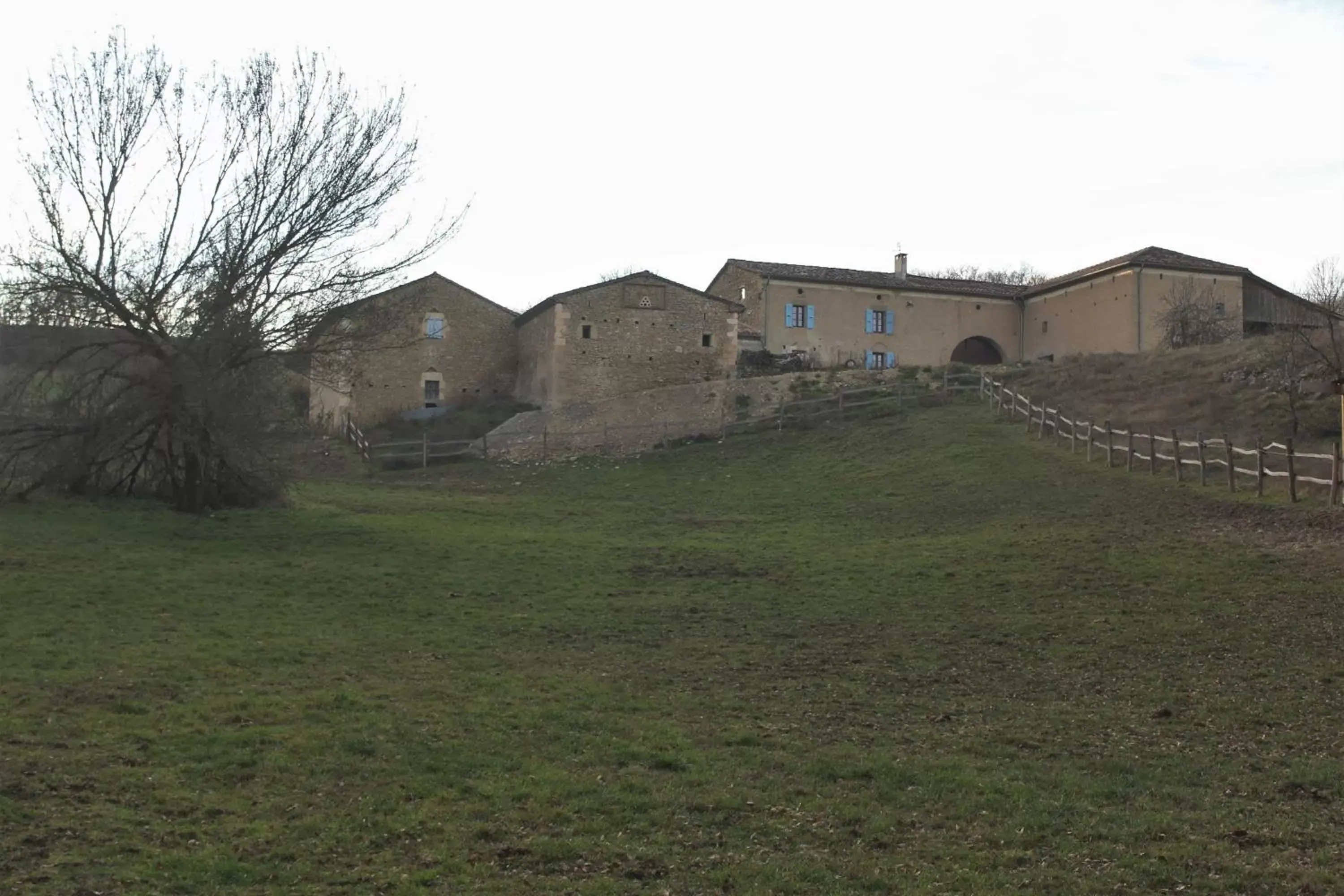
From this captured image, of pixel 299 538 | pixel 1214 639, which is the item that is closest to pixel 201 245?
pixel 299 538

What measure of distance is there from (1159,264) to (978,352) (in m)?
8.28

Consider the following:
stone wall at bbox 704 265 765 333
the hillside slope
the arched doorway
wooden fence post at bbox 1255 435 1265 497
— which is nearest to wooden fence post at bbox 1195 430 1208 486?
wooden fence post at bbox 1255 435 1265 497

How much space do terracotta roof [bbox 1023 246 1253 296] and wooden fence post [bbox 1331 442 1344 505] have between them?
26.8 metres

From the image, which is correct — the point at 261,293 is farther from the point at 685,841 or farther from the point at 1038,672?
the point at 685,841

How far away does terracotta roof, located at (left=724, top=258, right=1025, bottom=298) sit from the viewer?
4638cm

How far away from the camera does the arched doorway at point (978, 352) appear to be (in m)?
49.0

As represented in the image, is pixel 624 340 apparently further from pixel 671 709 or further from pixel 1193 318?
pixel 671 709

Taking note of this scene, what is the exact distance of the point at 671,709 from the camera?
9898 mm

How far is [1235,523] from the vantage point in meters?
18.1

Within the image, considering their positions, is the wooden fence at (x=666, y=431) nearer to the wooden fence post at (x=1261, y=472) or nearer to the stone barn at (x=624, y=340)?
the stone barn at (x=624, y=340)

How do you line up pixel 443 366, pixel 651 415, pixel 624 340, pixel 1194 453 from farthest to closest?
1. pixel 443 366
2. pixel 624 340
3. pixel 651 415
4. pixel 1194 453

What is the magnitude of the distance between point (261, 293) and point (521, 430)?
54.6ft

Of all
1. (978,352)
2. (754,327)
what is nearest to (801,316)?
(754,327)

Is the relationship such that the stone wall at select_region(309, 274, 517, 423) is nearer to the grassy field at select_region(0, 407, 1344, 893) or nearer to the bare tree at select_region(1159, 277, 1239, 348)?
the grassy field at select_region(0, 407, 1344, 893)
